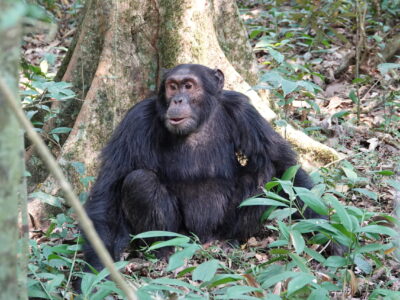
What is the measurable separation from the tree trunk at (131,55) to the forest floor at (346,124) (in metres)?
0.67

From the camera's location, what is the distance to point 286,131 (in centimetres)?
723

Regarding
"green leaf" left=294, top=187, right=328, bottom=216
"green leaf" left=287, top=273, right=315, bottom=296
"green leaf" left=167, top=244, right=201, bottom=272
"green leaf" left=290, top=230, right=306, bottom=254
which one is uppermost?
"green leaf" left=294, top=187, right=328, bottom=216

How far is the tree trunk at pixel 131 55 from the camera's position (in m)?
6.79

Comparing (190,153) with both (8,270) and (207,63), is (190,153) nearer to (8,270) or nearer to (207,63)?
(207,63)

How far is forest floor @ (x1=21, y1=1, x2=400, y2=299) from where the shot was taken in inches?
220

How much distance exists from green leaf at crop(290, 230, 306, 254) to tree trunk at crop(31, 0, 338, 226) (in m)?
3.07

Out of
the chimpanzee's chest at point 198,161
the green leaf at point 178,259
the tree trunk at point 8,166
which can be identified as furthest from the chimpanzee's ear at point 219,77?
the tree trunk at point 8,166

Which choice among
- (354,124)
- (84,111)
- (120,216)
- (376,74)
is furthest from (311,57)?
(120,216)

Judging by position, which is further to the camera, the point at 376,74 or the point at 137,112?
the point at 376,74

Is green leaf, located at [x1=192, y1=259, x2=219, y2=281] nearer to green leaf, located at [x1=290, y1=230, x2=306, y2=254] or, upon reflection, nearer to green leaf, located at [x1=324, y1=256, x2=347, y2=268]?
green leaf, located at [x1=290, y1=230, x2=306, y2=254]

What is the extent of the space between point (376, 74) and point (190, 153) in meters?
5.02

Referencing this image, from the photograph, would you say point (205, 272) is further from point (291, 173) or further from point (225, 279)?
point (291, 173)

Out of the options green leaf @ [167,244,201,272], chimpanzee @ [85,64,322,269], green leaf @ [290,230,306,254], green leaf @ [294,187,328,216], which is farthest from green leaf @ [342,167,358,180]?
green leaf @ [167,244,201,272]

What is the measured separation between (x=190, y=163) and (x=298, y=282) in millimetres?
2661
